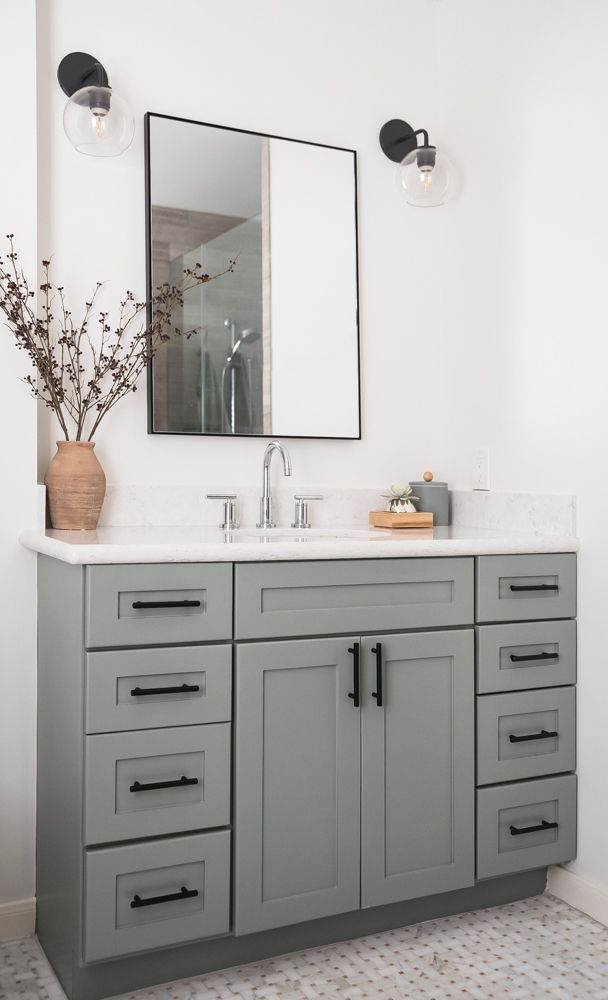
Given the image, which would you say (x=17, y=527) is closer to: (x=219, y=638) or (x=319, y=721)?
(x=219, y=638)

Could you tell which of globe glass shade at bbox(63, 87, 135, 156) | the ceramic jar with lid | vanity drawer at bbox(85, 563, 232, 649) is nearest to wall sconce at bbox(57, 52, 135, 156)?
globe glass shade at bbox(63, 87, 135, 156)

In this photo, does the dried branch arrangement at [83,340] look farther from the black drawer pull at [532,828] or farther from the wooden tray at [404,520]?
the black drawer pull at [532,828]

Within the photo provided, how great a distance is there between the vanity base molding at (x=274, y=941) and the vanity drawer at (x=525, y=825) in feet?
0.32

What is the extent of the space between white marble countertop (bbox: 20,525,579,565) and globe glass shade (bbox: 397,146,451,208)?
960mm

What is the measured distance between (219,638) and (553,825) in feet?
3.29

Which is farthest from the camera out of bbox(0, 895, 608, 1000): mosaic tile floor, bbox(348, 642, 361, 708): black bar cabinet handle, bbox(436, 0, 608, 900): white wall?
bbox(436, 0, 608, 900): white wall

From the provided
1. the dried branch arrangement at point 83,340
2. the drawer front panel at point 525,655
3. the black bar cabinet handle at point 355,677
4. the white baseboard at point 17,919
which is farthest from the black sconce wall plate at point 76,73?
the white baseboard at point 17,919

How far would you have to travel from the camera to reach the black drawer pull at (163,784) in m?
1.70

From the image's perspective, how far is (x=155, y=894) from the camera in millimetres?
1729

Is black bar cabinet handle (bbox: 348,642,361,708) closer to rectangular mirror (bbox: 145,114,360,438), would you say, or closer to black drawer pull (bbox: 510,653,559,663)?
black drawer pull (bbox: 510,653,559,663)

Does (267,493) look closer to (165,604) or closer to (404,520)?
(404,520)

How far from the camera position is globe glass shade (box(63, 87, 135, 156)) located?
2.11 m

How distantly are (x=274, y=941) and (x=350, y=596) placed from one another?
769 millimetres

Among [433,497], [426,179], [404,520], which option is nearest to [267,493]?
[404,520]
